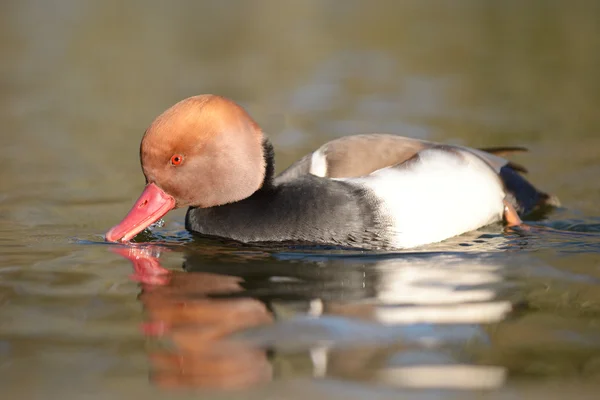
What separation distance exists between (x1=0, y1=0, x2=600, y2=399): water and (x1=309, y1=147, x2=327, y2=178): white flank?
652 millimetres

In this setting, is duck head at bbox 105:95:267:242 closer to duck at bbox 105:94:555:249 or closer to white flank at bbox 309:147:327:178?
duck at bbox 105:94:555:249

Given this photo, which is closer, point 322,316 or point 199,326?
point 199,326

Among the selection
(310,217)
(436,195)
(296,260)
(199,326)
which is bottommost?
(199,326)

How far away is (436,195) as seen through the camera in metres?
5.62

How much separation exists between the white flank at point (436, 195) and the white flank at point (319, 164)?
0.28m

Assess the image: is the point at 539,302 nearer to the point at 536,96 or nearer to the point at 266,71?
the point at 536,96

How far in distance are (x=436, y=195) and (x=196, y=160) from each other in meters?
1.45

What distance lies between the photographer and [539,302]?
4.35 meters

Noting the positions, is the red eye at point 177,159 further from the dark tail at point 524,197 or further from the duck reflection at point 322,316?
the dark tail at point 524,197

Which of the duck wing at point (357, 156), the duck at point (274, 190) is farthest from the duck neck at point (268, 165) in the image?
the duck wing at point (357, 156)

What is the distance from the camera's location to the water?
3557mm

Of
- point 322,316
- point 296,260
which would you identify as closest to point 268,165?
point 296,260

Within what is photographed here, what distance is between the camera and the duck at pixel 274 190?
17.3 feet

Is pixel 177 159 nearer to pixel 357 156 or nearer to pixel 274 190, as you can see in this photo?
pixel 274 190
